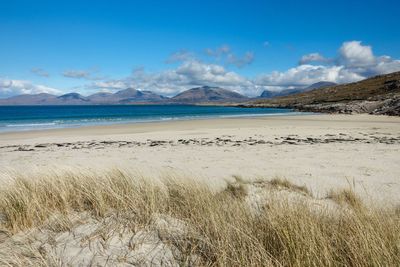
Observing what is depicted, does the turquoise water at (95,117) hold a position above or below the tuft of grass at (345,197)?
above

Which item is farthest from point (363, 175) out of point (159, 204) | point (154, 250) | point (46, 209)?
point (46, 209)

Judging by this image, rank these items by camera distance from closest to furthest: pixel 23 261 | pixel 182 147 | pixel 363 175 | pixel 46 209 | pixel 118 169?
1. pixel 23 261
2. pixel 46 209
3. pixel 118 169
4. pixel 363 175
5. pixel 182 147

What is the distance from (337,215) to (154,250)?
248 centimetres

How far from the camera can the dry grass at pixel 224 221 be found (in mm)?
2964

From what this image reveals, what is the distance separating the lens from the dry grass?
296 cm

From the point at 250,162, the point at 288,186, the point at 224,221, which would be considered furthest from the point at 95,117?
the point at 224,221

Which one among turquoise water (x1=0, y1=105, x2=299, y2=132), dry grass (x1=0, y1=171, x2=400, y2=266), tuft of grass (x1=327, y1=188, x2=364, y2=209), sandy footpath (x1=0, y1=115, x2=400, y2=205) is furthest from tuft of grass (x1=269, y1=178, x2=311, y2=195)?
turquoise water (x1=0, y1=105, x2=299, y2=132)

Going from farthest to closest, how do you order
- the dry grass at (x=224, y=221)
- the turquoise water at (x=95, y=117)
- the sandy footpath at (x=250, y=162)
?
1. the turquoise water at (x=95, y=117)
2. the sandy footpath at (x=250, y=162)
3. the dry grass at (x=224, y=221)

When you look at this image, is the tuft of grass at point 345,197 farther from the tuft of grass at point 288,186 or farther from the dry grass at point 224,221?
the tuft of grass at point 288,186

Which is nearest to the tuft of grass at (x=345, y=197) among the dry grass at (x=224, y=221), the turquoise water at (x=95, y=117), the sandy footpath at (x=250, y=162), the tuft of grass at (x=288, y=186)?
the dry grass at (x=224, y=221)

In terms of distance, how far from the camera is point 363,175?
8.56 metres

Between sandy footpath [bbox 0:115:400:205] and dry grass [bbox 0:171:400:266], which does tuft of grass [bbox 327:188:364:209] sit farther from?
sandy footpath [bbox 0:115:400:205]

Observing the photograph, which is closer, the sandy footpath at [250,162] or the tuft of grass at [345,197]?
the tuft of grass at [345,197]

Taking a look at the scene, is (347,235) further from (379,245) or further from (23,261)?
(23,261)
